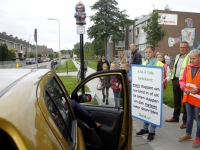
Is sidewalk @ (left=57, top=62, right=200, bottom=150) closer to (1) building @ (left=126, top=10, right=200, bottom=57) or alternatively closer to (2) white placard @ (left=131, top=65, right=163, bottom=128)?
(2) white placard @ (left=131, top=65, right=163, bottom=128)

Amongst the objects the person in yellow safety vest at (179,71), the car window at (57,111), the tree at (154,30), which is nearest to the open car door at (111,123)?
the car window at (57,111)

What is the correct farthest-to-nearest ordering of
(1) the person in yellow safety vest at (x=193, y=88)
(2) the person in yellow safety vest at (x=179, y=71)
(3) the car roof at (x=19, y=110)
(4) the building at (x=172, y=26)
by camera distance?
(4) the building at (x=172, y=26) → (2) the person in yellow safety vest at (x=179, y=71) → (1) the person in yellow safety vest at (x=193, y=88) → (3) the car roof at (x=19, y=110)

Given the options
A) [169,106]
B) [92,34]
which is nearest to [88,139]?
[169,106]

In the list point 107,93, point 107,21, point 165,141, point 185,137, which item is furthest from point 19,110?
point 107,21

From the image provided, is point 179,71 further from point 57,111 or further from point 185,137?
point 57,111

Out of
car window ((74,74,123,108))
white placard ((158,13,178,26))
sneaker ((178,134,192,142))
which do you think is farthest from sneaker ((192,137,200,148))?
white placard ((158,13,178,26))

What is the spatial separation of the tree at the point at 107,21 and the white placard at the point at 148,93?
35103 millimetres

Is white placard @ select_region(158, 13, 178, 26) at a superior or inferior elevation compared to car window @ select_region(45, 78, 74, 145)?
superior

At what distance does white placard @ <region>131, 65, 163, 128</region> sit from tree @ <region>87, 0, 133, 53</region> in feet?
115

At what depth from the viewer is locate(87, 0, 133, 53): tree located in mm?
38562

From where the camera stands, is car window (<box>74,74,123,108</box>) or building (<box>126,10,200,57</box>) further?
building (<box>126,10,200,57</box>)

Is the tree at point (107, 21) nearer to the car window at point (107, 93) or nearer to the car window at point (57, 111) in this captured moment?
the car window at point (107, 93)

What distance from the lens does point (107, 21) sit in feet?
127

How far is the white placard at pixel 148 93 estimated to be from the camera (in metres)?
3.47
